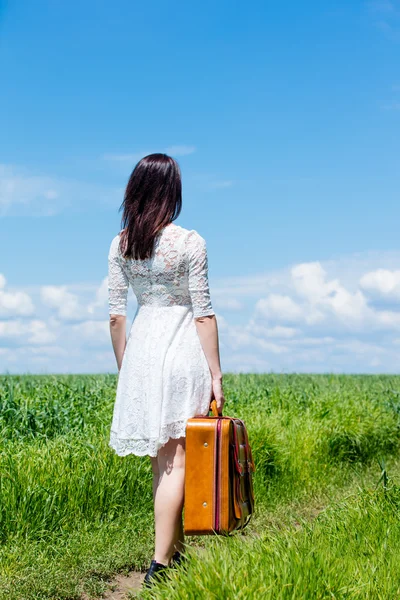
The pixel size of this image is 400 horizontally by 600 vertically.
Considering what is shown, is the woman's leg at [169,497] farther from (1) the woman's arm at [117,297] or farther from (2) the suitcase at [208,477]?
(1) the woman's arm at [117,297]

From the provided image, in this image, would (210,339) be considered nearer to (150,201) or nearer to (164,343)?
(164,343)

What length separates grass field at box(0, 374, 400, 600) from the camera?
13.0 ft

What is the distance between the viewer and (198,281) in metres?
4.92

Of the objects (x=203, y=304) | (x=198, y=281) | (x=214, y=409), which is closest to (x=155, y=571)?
(x=214, y=409)

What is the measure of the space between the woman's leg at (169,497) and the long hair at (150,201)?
1.35m

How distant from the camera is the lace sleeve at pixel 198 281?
4.91 metres

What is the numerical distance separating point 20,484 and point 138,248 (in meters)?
2.64

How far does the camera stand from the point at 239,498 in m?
4.95

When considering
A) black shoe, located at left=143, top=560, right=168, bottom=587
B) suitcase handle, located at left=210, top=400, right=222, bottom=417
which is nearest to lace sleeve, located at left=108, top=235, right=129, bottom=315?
suitcase handle, located at left=210, top=400, right=222, bottom=417

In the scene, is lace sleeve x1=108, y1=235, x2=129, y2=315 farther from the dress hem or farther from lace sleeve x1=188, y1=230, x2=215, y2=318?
the dress hem

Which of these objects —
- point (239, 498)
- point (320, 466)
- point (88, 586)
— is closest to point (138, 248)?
point (239, 498)

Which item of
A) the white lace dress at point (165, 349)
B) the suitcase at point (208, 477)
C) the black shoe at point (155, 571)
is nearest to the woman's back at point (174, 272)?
the white lace dress at point (165, 349)

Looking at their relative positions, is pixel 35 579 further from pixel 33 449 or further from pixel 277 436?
pixel 277 436

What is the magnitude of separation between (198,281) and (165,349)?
20.1 inches
